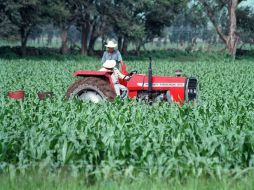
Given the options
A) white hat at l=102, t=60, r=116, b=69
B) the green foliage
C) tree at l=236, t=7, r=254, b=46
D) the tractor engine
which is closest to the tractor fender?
white hat at l=102, t=60, r=116, b=69

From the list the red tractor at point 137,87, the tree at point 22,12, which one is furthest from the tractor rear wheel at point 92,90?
the tree at point 22,12

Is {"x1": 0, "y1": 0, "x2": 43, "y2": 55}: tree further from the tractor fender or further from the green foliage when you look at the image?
the green foliage

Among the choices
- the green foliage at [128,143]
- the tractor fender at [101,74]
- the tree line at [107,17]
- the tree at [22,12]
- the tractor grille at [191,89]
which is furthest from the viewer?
the tree line at [107,17]

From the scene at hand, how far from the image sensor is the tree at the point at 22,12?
1800 inches

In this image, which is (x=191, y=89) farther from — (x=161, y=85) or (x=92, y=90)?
(x=92, y=90)

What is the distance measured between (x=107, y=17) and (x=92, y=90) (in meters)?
46.7

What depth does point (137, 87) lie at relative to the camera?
13688mm

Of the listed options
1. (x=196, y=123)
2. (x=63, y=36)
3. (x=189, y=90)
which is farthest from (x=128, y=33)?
(x=196, y=123)

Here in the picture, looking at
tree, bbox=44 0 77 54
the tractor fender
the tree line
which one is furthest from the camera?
tree, bbox=44 0 77 54

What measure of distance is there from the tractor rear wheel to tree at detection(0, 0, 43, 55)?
3220cm

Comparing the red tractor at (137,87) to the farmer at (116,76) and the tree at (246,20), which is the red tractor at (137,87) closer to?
the farmer at (116,76)

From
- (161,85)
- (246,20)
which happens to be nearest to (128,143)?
(161,85)

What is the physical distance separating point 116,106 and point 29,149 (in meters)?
4.27

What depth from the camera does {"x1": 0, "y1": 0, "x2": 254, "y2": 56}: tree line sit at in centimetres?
4756
